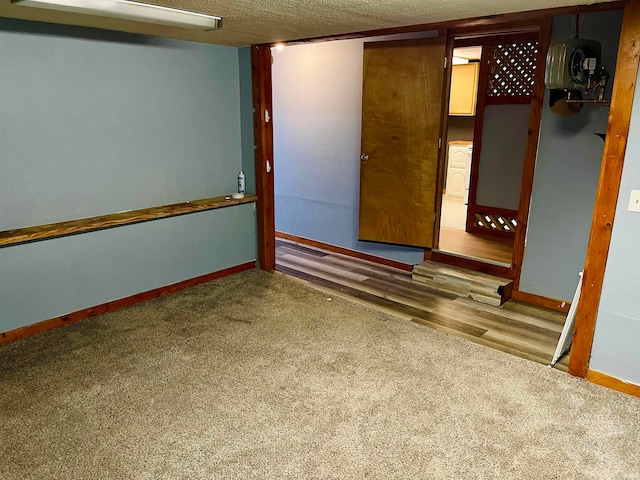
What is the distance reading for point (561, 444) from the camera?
212 centimetres

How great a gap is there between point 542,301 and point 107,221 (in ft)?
11.3

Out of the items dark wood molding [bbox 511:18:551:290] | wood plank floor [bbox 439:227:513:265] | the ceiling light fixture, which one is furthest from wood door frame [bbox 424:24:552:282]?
the ceiling light fixture

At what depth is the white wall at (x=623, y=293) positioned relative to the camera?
92.7 inches

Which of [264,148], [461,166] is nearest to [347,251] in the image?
[264,148]

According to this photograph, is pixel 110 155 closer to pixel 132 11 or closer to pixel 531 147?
pixel 132 11

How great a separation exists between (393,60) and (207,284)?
263 centimetres

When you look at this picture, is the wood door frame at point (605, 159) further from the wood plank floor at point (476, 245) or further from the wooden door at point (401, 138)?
the wood plank floor at point (476, 245)

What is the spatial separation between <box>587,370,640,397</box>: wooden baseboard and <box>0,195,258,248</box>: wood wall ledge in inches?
120

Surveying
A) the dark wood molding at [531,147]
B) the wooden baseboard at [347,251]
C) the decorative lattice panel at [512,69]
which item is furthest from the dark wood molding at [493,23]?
the wooden baseboard at [347,251]

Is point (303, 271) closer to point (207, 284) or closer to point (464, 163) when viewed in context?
point (207, 284)

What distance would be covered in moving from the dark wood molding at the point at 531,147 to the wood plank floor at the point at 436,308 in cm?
44

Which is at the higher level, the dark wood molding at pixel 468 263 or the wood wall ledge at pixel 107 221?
the wood wall ledge at pixel 107 221

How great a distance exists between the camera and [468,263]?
419cm

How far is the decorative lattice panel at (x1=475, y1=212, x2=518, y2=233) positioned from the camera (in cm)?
519
